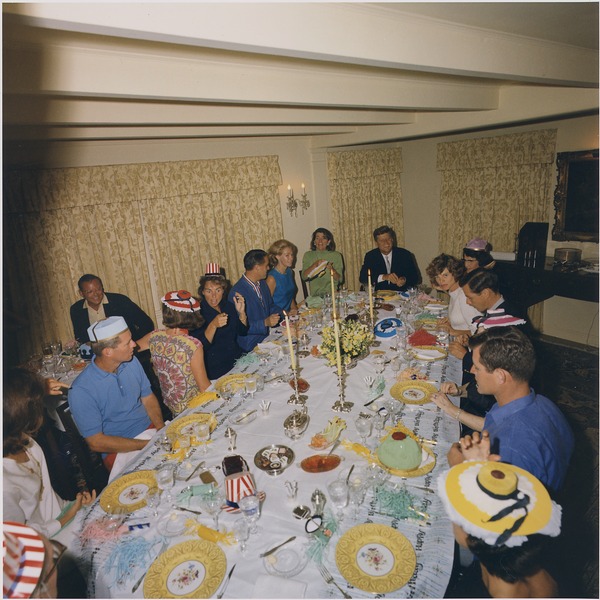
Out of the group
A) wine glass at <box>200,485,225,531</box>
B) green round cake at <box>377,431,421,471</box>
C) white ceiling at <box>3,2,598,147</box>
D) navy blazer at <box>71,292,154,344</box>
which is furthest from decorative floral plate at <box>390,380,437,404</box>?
navy blazer at <box>71,292,154,344</box>

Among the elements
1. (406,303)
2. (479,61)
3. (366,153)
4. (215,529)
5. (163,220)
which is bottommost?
(215,529)

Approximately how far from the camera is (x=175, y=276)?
22.7 feet

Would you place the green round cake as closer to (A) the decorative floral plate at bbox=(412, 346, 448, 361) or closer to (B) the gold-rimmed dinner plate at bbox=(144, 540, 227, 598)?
(B) the gold-rimmed dinner plate at bbox=(144, 540, 227, 598)

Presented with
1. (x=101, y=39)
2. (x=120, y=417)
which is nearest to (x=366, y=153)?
(x=101, y=39)

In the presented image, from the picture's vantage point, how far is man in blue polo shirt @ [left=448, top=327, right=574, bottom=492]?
Answer: 2.13 metres

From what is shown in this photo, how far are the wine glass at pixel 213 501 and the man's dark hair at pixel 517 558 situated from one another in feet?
4.18

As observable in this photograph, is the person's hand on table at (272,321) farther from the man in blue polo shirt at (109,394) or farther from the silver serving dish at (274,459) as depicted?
the silver serving dish at (274,459)

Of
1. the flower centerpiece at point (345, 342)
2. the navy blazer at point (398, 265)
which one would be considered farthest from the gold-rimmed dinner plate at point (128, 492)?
the navy blazer at point (398, 265)

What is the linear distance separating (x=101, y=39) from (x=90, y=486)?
324 centimetres

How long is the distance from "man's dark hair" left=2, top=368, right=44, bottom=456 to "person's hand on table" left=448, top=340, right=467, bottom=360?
10.9ft

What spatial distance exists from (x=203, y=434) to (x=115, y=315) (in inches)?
144

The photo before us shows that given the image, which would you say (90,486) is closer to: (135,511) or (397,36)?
(135,511)

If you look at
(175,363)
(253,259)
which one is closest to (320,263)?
(253,259)

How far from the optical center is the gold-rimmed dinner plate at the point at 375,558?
1707 mm
